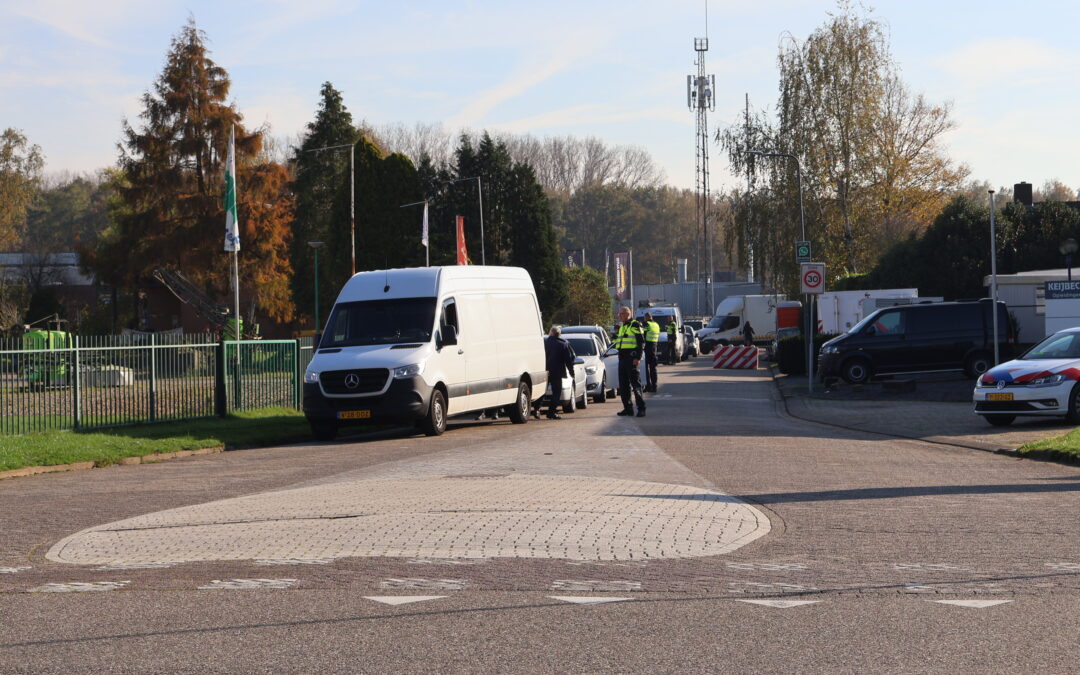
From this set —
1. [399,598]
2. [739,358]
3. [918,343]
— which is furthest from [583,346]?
[399,598]

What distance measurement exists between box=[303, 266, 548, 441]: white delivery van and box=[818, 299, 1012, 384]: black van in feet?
41.3

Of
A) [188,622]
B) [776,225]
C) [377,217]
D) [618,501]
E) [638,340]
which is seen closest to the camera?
[188,622]

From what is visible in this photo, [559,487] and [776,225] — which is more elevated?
[776,225]

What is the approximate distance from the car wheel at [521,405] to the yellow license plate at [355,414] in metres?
4.29

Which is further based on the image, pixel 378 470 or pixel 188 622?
pixel 378 470

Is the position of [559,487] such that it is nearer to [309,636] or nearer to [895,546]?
[895,546]

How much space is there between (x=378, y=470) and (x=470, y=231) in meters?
58.4

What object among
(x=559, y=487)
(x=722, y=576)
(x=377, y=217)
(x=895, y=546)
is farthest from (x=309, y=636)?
(x=377, y=217)

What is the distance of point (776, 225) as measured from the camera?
55.0m

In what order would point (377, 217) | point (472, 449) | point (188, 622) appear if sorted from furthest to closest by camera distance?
point (377, 217) → point (472, 449) → point (188, 622)

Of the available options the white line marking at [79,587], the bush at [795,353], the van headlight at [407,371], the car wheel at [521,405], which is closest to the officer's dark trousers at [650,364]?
the car wheel at [521,405]

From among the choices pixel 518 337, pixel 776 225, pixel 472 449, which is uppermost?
pixel 776 225

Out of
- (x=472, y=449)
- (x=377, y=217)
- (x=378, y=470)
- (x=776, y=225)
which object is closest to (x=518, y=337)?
(x=472, y=449)

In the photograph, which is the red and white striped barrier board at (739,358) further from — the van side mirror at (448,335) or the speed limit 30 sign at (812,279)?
the van side mirror at (448,335)
